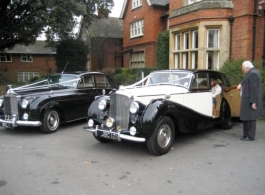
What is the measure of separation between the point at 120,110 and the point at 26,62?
3578 centimetres

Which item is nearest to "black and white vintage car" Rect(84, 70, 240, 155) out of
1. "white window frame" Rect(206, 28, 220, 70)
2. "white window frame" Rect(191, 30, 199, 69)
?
"white window frame" Rect(206, 28, 220, 70)

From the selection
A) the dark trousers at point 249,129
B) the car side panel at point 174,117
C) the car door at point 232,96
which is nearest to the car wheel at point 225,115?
the car door at point 232,96

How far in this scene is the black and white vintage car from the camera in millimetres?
5324

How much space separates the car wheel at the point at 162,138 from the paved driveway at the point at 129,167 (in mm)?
163

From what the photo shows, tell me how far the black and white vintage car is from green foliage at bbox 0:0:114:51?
42.6 feet

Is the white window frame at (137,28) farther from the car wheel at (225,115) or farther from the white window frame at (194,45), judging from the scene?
the car wheel at (225,115)

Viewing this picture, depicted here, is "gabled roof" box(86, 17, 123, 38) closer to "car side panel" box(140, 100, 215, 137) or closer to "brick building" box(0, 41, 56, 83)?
"brick building" box(0, 41, 56, 83)

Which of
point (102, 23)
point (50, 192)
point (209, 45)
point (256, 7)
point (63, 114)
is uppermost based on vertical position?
point (102, 23)

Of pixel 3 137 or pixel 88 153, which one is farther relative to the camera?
pixel 3 137

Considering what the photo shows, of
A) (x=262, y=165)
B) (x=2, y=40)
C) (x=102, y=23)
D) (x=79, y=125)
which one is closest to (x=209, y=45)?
(x=79, y=125)

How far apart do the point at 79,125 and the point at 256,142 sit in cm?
533

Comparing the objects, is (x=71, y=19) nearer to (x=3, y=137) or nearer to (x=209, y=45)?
(x=209, y=45)

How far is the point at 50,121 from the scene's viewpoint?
7660mm

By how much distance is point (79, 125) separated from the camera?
29.0 feet
